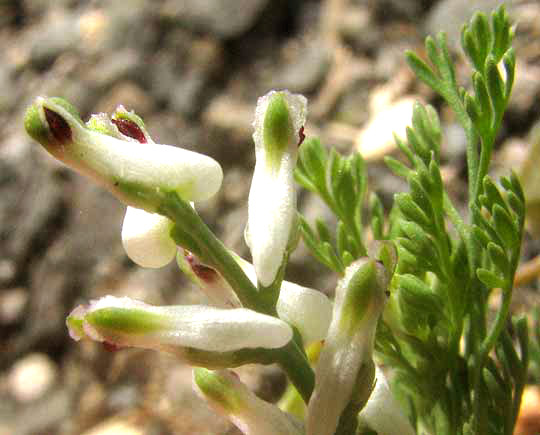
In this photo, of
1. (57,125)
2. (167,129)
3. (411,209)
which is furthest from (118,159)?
(167,129)

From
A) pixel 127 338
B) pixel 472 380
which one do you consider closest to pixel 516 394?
pixel 472 380

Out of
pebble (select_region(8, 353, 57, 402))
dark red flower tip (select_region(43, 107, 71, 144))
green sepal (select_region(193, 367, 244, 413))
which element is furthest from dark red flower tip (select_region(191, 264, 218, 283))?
pebble (select_region(8, 353, 57, 402))

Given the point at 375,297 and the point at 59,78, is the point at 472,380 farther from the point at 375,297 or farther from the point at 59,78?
the point at 59,78

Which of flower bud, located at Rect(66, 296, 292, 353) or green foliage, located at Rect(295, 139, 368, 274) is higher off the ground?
flower bud, located at Rect(66, 296, 292, 353)

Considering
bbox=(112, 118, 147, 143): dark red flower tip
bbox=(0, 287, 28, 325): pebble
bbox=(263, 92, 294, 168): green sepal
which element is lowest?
bbox=(0, 287, 28, 325): pebble

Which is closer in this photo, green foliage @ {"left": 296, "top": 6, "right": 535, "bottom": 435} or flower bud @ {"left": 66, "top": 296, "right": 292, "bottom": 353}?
flower bud @ {"left": 66, "top": 296, "right": 292, "bottom": 353}

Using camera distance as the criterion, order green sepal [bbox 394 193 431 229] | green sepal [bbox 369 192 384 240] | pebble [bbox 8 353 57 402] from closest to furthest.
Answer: green sepal [bbox 394 193 431 229] < green sepal [bbox 369 192 384 240] < pebble [bbox 8 353 57 402]

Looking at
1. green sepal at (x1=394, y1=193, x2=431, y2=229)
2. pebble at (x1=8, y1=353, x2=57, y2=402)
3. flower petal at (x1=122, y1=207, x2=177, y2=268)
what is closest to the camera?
flower petal at (x1=122, y1=207, x2=177, y2=268)

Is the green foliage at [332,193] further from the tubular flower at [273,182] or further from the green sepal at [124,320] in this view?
the green sepal at [124,320]

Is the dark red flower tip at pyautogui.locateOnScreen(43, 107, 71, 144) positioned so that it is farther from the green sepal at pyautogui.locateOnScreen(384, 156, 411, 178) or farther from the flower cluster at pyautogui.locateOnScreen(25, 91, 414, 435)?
the green sepal at pyautogui.locateOnScreen(384, 156, 411, 178)
